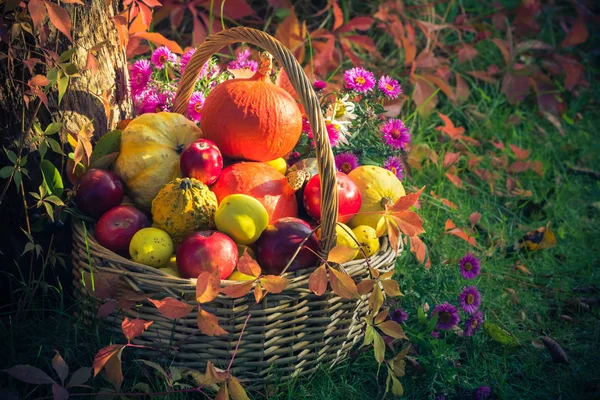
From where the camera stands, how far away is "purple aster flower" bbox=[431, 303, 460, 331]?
2104 millimetres

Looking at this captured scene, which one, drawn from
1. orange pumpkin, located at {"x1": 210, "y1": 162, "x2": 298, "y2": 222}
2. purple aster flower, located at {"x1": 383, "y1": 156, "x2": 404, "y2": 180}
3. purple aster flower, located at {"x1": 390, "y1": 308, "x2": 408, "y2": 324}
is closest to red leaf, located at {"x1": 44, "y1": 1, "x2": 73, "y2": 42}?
orange pumpkin, located at {"x1": 210, "y1": 162, "x2": 298, "y2": 222}

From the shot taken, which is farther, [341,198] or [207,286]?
[341,198]

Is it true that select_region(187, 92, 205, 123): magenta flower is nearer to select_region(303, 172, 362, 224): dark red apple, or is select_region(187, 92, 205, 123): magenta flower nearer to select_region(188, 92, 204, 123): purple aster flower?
select_region(188, 92, 204, 123): purple aster flower

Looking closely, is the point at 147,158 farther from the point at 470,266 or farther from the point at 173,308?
the point at 470,266

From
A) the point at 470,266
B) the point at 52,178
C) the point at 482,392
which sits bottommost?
the point at 482,392

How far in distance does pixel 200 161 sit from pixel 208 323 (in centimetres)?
56

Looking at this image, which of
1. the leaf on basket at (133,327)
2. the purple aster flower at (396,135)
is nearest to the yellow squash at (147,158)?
the leaf on basket at (133,327)

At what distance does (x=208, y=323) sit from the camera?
1.61 meters

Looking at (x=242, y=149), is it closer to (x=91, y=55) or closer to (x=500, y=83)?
(x=91, y=55)

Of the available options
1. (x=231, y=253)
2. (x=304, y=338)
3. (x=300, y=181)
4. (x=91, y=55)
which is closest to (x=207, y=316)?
(x=231, y=253)

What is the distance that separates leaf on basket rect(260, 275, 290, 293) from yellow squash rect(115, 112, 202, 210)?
61 cm

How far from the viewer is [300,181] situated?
6.64 ft

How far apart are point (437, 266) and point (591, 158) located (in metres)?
1.80

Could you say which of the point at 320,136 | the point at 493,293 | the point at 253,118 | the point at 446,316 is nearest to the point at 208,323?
the point at 320,136
